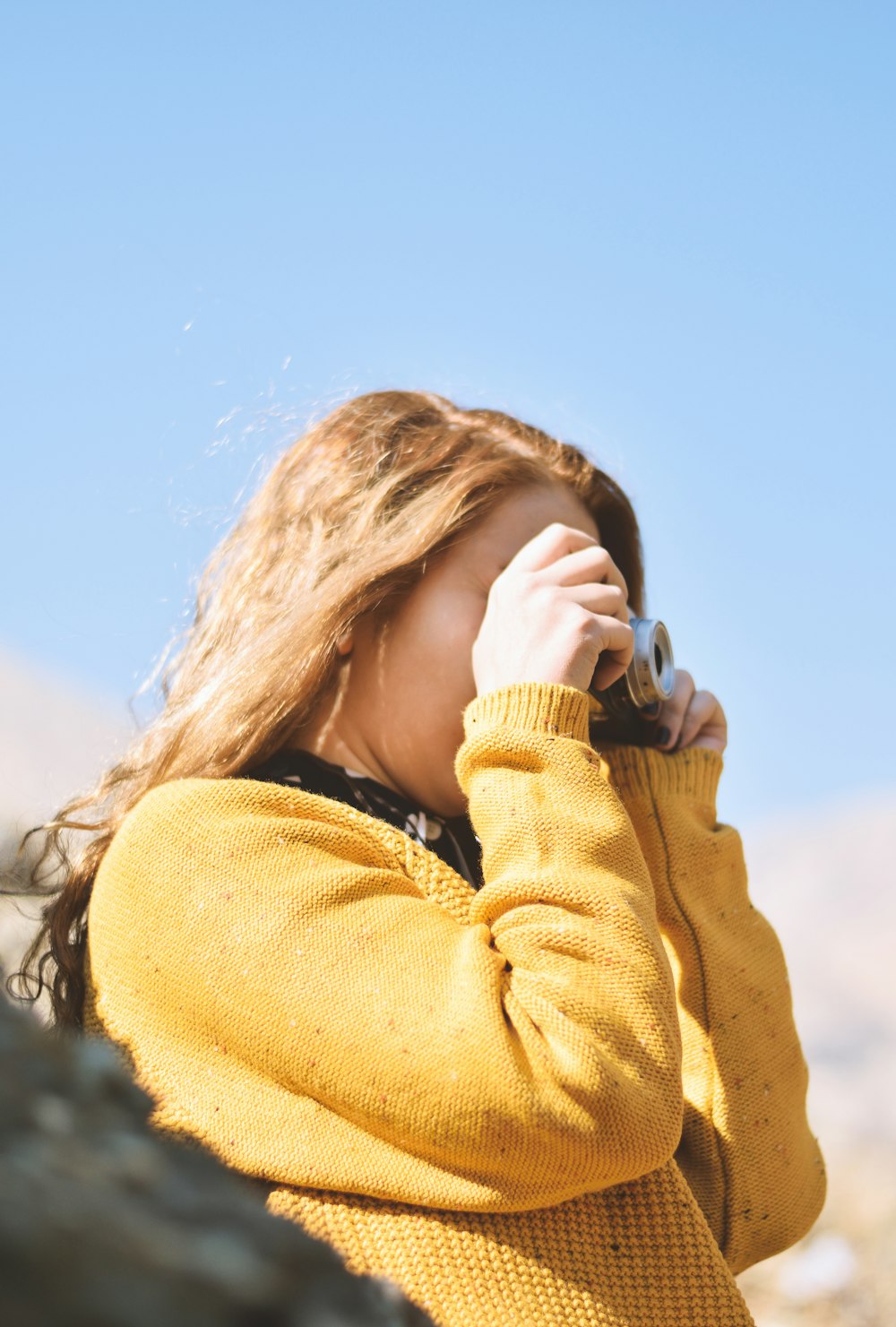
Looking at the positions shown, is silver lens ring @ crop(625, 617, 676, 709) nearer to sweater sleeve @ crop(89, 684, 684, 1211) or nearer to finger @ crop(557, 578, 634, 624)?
finger @ crop(557, 578, 634, 624)

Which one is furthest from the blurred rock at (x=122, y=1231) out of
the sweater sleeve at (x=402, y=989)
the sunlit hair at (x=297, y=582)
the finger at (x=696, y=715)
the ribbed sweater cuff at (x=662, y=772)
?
the finger at (x=696, y=715)

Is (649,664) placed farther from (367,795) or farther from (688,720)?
(367,795)

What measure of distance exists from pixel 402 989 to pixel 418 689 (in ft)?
1.89

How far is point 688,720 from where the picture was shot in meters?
2.02

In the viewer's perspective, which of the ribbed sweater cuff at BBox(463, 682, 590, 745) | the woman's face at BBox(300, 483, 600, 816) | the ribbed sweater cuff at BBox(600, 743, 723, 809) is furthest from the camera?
the ribbed sweater cuff at BBox(600, 743, 723, 809)

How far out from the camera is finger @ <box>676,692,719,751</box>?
2008 millimetres

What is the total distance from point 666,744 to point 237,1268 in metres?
1.67

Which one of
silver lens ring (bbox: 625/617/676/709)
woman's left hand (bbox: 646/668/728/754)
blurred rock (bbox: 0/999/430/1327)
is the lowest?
woman's left hand (bbox: 646/668/728/754)

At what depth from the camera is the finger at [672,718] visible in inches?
77.3

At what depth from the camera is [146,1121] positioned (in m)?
0.47

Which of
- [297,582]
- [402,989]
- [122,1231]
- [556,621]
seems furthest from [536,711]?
[122,1231]

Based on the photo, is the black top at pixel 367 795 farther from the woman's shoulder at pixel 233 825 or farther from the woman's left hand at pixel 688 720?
the woman's left hand at pixel 688 720

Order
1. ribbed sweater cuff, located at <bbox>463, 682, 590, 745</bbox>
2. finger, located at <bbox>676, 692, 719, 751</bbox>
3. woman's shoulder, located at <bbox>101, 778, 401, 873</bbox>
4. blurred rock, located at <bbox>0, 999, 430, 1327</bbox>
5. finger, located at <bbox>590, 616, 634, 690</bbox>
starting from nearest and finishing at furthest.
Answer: blurred rock, located at <bbox>0, 999, 430, 1327</bbox>, woman's shoulder, located at <bbox>101, 778, 401, 873</bbox>, ribbed sweater cuff, located at <bbox>463, 682, 590, 745</bbox>, finger, located at <bbox>590, 616, 634, 690</bbox>, finger, located at <bbox>676, 692, 719, 751</bbox>

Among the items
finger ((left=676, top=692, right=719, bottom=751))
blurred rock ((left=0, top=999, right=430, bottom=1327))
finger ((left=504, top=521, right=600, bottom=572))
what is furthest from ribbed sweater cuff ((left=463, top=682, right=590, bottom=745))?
blurred rock ((left=0, top=999, right=430, bottom=1327))
